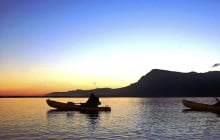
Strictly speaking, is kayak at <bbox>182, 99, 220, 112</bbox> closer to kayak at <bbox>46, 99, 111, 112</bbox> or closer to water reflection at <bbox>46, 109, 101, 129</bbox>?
kayak at <bbox>46, 99, 111, 112</bbox>

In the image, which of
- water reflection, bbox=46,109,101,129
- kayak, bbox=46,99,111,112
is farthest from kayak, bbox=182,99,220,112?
water reflection, bbox=46,109,101,129

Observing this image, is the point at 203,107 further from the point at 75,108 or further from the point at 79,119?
the point at 79,119

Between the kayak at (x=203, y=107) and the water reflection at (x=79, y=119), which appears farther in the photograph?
the kayak at (x=203, y=107)

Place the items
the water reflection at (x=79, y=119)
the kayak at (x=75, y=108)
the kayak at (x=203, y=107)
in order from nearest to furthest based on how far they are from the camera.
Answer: the water reflection at (x=79, y=119), the kayak at (x=75, y=108), the kayak at (x=203, y=107)

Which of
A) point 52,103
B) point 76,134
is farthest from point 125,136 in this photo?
point 52,103

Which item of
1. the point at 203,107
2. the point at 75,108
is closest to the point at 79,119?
the point at 75,108

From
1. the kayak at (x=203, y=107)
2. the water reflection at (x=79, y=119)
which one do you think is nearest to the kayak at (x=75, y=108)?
the water reflection at (x=79, y=119)

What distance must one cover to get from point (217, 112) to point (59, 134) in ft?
118

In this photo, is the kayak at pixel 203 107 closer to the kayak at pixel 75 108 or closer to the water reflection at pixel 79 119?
the kayak at pixel 75 108

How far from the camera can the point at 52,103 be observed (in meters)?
56.1

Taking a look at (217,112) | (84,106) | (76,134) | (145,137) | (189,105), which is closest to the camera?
(145,137)

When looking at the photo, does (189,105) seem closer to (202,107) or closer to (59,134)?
(202,107)

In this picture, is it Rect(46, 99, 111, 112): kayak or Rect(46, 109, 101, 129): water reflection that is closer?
Rect(46, 109, 101, 129): water reflection

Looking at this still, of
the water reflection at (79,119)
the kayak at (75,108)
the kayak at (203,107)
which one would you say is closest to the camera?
the water reflection at (79,119)
